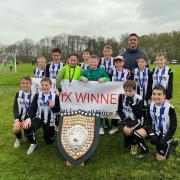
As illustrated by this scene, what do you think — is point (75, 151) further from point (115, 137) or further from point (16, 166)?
point (115, 137)

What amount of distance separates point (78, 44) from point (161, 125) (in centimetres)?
9894

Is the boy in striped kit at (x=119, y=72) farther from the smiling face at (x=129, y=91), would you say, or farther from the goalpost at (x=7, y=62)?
the goalpost at (x=7, y=62)

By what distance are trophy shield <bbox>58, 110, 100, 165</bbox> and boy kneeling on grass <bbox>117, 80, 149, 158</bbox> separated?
0.69 metres

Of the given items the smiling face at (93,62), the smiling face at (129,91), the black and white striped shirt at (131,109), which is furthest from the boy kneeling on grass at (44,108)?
the smiling face at (129,91)

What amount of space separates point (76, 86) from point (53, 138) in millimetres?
1478

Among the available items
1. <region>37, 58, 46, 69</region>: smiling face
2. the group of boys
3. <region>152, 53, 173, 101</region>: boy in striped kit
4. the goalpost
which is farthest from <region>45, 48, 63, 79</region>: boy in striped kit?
the goalpost

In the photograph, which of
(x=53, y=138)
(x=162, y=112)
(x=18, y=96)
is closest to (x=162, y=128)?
(x=162, y=112)

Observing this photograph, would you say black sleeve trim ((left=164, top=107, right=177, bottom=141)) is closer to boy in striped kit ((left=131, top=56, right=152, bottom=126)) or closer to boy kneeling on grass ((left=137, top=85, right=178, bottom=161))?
boy kneeling on grass ((left=137, top=85, right=178, bottom=161))

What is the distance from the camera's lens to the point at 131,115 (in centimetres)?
645

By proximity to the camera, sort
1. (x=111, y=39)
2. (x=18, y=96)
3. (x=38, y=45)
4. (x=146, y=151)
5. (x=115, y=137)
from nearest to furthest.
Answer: (x=146, y=151) → (x=18, y=96) → (x=115, y=137) → (x=111, y=39) → (x=38, y=45)

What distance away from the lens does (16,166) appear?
5707 mm

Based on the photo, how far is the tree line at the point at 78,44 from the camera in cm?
8969

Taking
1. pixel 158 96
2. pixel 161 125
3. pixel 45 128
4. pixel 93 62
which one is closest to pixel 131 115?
pixel 161 125

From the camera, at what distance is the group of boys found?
584 cm
